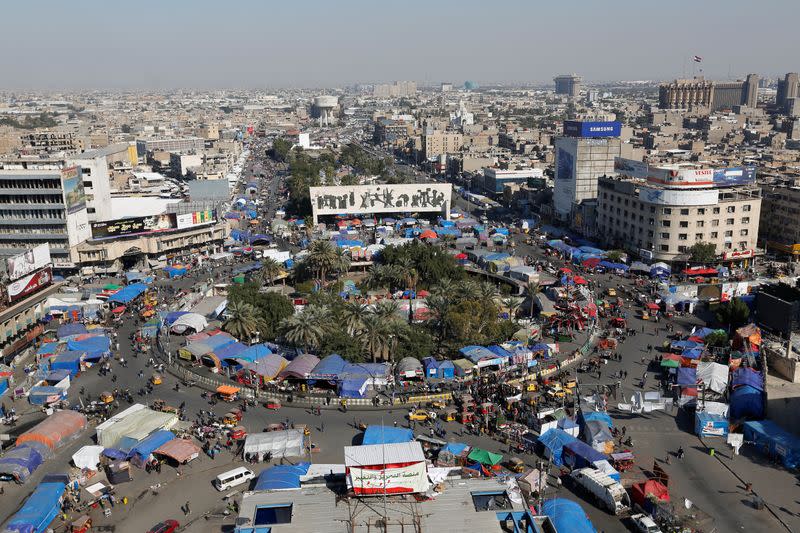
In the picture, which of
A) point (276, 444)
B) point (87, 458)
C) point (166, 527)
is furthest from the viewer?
point (276, 444)

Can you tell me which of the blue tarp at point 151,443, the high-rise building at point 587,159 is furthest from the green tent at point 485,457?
the high-rise building at point 587,159

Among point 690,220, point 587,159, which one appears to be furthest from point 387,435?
point 587,159

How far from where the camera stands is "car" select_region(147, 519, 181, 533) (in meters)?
24.6

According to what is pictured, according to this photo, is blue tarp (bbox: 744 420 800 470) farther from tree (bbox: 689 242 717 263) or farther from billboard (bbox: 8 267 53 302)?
billboard (bbox: 8 267 53 302)

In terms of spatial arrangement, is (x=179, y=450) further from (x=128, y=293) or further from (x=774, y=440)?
(x=128, y=293)

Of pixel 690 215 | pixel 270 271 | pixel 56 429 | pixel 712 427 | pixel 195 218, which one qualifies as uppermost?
pixel 690 215

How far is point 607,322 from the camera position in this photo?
47.4 metres

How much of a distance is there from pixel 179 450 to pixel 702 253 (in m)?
47.8

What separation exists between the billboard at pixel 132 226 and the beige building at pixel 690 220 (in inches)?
1792

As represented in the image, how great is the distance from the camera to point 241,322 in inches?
1703

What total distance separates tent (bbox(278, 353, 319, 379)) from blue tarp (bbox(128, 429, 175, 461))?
7.96m

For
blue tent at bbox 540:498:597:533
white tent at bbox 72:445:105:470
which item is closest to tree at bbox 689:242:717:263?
blue tent at bbox 540:498:597:533

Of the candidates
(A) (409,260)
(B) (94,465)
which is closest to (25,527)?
(B) (94,465)

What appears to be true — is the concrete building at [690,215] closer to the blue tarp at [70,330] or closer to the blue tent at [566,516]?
the blue tent at [566,516]
